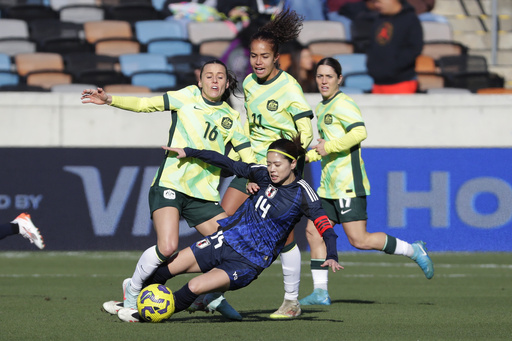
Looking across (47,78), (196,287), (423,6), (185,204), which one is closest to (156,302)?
(196,287)

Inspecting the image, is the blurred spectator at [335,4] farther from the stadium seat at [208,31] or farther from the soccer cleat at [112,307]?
the soccer cleat at [112,307]

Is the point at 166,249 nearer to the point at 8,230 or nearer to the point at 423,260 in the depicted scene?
the point at 423,260

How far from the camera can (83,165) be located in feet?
43.2

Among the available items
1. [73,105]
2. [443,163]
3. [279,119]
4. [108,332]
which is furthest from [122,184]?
[108,332]

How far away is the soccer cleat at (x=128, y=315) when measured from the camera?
21.7ft

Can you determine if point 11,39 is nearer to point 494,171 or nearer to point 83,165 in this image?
point 83,165

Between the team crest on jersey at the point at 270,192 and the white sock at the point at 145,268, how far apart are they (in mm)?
899

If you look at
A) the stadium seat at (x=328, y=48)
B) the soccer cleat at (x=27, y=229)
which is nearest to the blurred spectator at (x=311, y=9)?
the stadium seat at (x=328, y=48)

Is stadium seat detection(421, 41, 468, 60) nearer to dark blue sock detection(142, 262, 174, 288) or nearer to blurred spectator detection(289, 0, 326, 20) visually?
blurred spectator detection(289, 0, 326, 20)

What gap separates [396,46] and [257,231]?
889 cm

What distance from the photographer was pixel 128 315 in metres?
6.62

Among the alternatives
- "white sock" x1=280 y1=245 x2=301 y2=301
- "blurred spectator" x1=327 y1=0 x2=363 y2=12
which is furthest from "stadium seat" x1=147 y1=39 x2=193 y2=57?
"white sock" x1=280 y1=245 x2=301 y2=301

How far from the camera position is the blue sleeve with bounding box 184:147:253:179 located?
6.74 metres

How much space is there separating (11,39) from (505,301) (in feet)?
38.0
